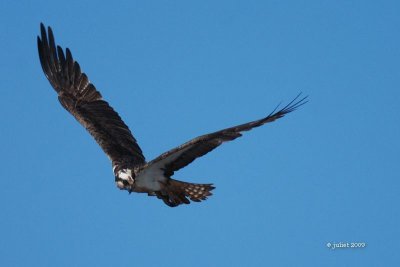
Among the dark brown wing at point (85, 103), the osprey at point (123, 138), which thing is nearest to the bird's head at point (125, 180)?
the osprey at point (123, 138)

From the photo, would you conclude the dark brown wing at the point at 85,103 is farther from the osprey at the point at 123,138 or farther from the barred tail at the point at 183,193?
the barred tail at the point at 183,193

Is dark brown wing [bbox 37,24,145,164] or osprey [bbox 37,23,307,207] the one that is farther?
dark brown wing [bbox 37,24,145,164]

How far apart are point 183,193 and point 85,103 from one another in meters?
4.11

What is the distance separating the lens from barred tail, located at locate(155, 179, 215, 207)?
41.8 feet

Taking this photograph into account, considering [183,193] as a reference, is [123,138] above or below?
above

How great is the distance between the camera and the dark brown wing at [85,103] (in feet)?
47.1

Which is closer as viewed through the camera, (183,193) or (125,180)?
(125,180)

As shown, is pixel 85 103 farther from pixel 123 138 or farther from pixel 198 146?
pixel 198 146

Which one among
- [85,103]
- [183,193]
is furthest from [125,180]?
[85,103]

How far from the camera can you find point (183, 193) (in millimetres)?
12852

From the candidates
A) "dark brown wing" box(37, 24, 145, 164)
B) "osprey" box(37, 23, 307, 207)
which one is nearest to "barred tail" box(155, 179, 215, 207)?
"osprey" box(37, 23, 307, 207)

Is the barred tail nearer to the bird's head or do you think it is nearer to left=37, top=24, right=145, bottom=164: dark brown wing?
the bird's head

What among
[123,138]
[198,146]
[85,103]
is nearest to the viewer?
[198,146]

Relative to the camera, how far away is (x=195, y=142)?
10.9 metres
